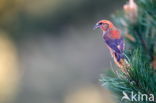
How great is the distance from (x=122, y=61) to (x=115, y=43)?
2cm

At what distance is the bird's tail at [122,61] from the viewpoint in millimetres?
497

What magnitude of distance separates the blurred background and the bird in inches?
83.9

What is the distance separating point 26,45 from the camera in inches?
122

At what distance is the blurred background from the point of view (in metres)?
2.80

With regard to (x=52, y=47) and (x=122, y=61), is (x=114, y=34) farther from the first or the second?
(x=52, y=47)

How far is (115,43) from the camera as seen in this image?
0.49 meters

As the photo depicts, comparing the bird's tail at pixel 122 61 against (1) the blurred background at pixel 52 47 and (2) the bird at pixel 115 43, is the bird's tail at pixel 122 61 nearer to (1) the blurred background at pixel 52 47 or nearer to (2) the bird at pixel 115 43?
(2) the bird at pixel 115 43

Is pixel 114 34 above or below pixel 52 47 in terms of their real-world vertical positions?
below

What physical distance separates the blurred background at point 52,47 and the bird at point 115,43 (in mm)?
2132

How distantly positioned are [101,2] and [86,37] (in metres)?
0.22

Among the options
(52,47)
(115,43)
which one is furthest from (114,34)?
(52,47)

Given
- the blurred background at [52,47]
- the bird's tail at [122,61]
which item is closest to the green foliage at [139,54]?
the bird's tail at [122,61]

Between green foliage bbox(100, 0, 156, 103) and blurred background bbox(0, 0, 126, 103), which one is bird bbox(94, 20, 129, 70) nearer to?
green foliage bbox(100, 0, 156, 103)

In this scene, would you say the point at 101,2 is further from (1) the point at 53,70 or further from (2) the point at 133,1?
(2) the point at 133,1
